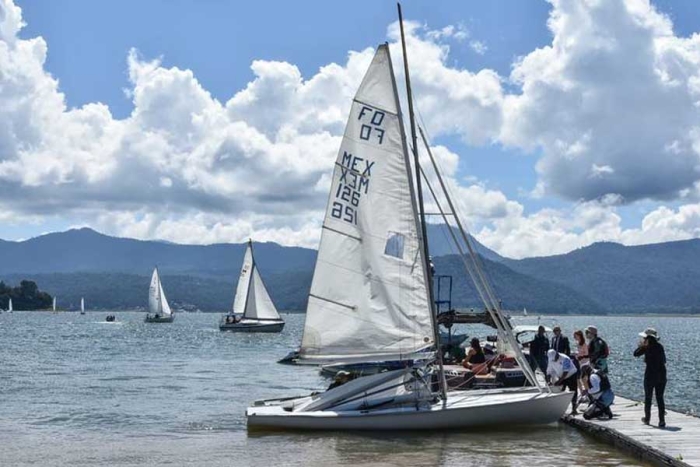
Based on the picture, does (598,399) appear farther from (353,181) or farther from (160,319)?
(160,319)

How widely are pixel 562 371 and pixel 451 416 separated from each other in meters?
3.49

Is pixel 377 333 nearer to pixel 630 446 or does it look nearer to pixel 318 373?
pixel 630 446

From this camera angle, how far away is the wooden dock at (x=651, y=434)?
747 inches

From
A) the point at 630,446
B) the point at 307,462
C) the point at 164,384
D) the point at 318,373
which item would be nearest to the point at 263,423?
the point at 307,462

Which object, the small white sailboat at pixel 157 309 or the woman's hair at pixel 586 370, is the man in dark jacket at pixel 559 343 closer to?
the woman's hair at pixel 586 370

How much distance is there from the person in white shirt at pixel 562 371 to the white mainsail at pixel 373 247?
11.7ft

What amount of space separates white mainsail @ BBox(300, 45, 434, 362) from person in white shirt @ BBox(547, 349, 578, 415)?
3565mm

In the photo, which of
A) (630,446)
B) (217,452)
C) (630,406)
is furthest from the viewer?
(630,406)

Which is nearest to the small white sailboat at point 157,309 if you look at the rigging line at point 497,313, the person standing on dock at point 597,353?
the rigging line at point 497,313

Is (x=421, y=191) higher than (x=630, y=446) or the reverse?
higher

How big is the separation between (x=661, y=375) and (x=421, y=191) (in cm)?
825

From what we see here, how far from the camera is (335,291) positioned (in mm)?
25344

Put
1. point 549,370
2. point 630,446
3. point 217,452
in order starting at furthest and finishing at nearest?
point 549,370
point 217,452
point 630,446

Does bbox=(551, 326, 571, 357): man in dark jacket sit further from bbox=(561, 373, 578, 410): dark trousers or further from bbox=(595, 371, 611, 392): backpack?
bbox=(595, 371, 611, 392): backpack
